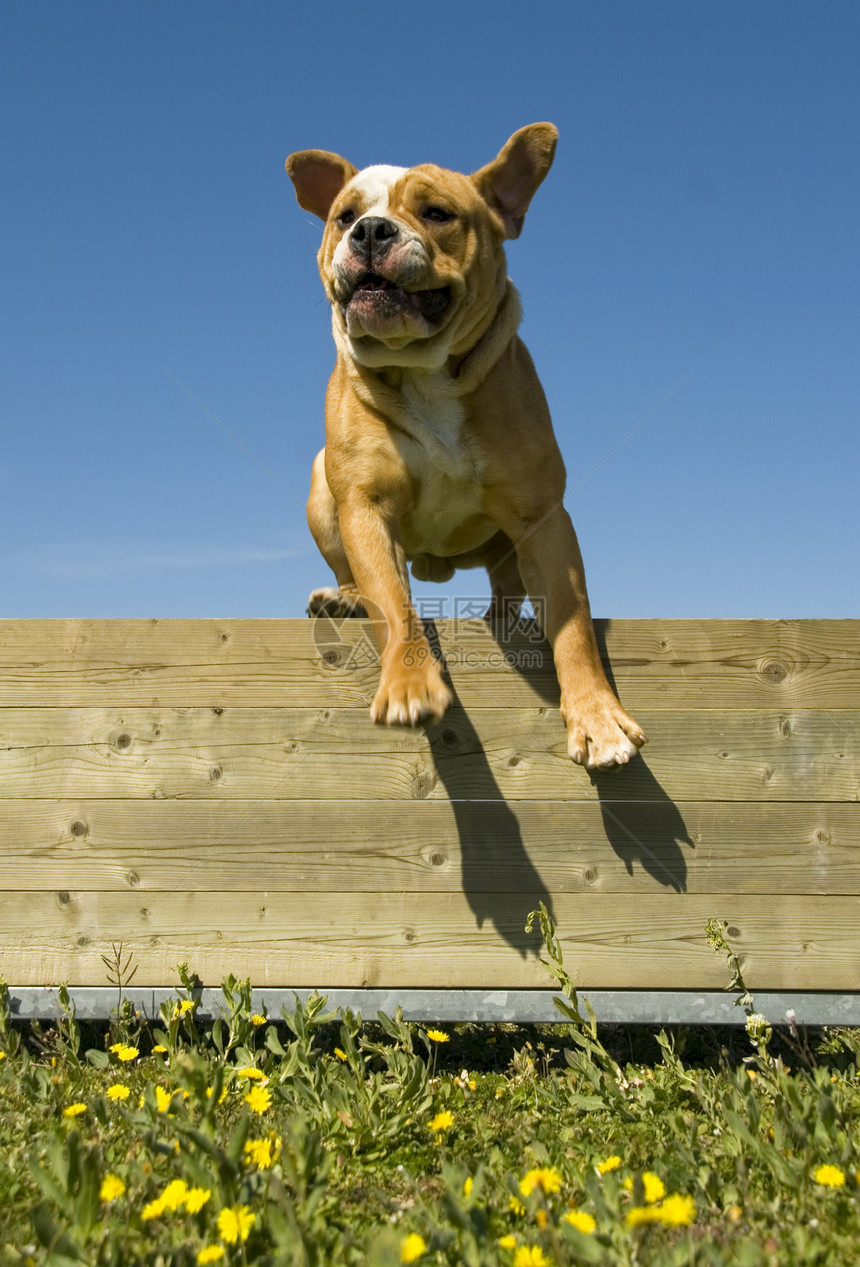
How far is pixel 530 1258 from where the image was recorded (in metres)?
1.39

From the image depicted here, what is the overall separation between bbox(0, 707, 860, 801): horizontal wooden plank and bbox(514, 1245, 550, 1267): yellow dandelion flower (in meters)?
1.49

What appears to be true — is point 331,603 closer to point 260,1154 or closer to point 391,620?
point 391,620

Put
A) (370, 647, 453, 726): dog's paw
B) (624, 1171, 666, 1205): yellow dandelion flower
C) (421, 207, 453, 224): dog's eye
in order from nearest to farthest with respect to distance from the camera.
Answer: (624, 1171, 666, 1205): yellow dandelion flower
(370, 647, 453, 726): dog's paw
(421, 207, 453, 224): dog's eye

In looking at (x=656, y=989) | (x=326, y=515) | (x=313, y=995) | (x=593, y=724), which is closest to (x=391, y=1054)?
(x=313, y=995)

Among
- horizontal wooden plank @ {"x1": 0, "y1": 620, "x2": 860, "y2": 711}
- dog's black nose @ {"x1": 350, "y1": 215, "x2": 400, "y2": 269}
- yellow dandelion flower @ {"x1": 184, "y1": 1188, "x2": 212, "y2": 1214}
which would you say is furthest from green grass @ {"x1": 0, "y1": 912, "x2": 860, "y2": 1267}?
dog's black nose @ {"x1": 350, "y1": 215, "x2": 400, "y2": 269}

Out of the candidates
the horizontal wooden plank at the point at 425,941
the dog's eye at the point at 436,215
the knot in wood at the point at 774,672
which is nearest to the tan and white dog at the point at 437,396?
the dog's eye at the point at 436,215

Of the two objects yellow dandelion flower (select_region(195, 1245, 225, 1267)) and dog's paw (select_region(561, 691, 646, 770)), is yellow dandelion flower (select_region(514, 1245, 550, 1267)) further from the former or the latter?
dog's paw (select_region(561, 691, 646, 770))

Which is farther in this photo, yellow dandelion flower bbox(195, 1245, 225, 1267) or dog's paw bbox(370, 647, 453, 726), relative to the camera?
dog's paw bbox(370, 647, 453, 726)

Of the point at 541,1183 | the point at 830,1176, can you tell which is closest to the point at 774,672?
the point at 830,1176

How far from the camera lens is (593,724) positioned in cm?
271

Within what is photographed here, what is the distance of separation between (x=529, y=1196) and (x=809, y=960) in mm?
1511

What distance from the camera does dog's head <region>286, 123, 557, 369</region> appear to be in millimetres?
2979

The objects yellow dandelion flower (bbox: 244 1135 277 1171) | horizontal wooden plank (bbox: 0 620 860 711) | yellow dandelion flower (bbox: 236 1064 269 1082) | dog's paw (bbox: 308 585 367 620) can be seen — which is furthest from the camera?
dog's paw (bbox: 308 585 367 620)

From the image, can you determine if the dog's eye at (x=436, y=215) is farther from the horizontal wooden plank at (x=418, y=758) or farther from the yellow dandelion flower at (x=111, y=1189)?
the yellow dandelion flower at (x=111, y=1189)
